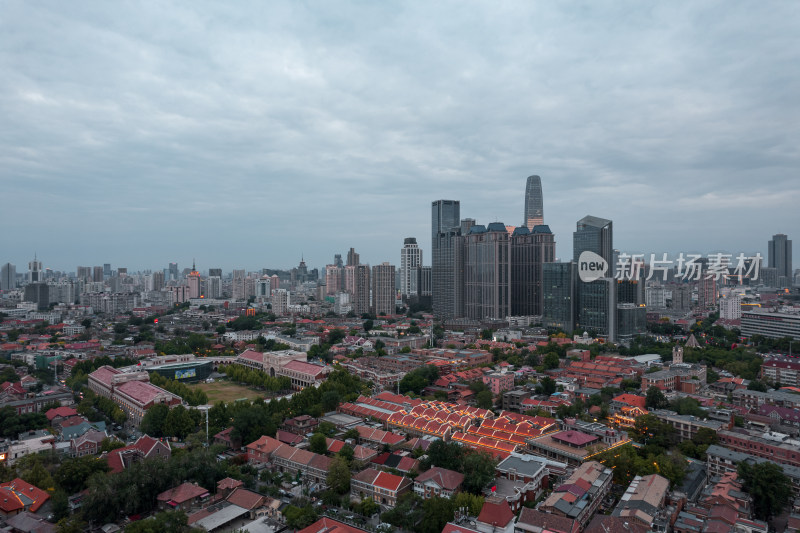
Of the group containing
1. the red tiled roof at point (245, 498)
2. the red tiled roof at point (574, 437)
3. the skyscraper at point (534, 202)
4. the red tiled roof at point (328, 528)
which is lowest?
the red tiled roof at point (245, 498)

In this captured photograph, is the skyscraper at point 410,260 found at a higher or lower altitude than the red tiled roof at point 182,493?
higher

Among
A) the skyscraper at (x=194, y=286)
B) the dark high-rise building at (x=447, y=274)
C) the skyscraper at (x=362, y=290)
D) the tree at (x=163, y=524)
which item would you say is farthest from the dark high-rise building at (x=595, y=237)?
the skyscraper at (x=194, y=286)

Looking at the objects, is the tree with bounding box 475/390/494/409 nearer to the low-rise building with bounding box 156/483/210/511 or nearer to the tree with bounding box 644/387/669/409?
the tree with bounding box 644/387/669/409

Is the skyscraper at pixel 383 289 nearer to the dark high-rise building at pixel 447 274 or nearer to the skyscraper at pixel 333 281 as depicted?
the dark high-rise building at pixel 447 274

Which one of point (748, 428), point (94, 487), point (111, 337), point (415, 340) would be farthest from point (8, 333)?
point (748, 428)

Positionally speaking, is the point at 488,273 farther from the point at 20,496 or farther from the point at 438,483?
the point at 20,496

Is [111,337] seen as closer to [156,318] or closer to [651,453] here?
[156,318]

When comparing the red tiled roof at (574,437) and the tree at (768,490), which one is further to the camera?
the red tiled roof at (574,437)
